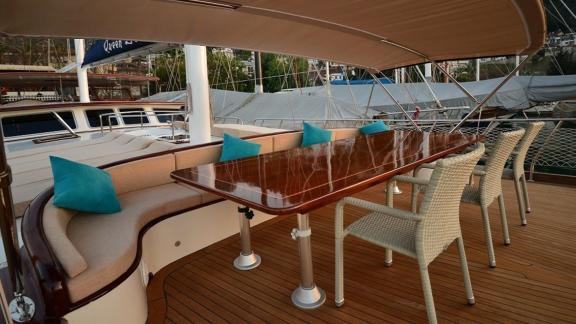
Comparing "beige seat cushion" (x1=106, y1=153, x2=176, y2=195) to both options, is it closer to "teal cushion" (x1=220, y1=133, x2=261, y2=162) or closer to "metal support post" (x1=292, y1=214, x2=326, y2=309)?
"teal cushion" (x1=220, y1=133, x2=261, y2=162)

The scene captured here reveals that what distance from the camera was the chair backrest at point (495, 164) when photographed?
218 centimetres

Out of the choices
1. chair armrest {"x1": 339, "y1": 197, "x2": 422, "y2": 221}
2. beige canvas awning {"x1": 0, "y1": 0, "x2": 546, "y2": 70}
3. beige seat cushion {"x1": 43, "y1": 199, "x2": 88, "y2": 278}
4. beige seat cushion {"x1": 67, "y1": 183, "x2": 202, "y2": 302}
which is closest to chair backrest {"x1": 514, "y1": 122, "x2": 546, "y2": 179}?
beige canvas awning {"x1": 0, "y1": 0, "x2": 546, "y2": 70}

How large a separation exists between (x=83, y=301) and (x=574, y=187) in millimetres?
4681

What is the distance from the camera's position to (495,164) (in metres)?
2.25

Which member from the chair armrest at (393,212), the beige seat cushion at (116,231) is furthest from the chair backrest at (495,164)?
the beige seat cushion at (116,231)

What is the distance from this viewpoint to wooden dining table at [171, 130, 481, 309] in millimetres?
1515

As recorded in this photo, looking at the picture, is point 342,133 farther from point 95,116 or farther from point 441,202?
point 95,116

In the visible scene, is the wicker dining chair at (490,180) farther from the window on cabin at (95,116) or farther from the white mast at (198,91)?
the window on cabin at (95,116)

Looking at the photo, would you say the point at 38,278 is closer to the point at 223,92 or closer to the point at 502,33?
the point at 502,33

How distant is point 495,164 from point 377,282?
1.13 meters

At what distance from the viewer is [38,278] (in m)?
1.34

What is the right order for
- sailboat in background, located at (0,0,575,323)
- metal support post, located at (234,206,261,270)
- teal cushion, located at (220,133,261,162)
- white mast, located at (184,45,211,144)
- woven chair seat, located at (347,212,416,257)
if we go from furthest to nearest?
white mast, located at (184,45,211,144) < teal cushion, located at (220,133,261,162) < metal support post, located at (234,206,261,270) < woven chair seat, located at (347,212,416,257) < sailboat in background, located at (0,0,575,323)

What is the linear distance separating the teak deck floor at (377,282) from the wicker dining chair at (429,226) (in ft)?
0.61

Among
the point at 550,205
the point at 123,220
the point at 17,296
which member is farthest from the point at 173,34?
the point at 550,205
